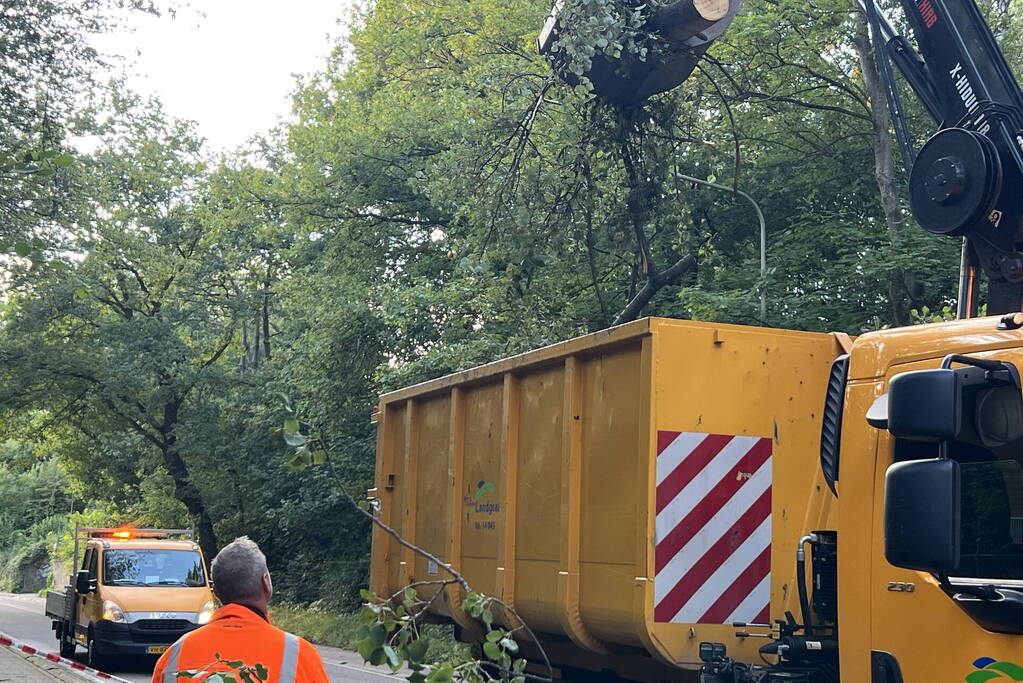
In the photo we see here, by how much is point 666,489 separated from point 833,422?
2.90ft

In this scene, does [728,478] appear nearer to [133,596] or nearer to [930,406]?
[930,406]

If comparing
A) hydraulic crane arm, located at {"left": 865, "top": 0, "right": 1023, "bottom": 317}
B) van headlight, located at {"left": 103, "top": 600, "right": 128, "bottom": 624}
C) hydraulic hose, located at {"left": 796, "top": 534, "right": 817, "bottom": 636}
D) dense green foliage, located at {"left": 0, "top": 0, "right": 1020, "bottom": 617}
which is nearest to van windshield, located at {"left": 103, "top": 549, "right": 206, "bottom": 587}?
van headlight, located at {"left": 103, "top": 600, "right": 128, "bottom": 624}

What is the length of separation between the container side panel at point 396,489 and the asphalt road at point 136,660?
2.44 feet

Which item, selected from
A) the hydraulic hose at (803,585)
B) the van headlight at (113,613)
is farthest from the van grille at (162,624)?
the hydraulic hose at (803,585)

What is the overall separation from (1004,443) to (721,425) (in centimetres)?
159

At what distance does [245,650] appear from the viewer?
338 cm

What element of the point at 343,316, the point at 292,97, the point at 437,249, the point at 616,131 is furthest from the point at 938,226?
the point at 292,97

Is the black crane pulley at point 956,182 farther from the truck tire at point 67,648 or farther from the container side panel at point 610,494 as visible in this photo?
the truck tire at point 67,648

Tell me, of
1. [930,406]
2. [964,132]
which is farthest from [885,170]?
[930,406]

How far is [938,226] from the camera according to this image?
20.1 ft

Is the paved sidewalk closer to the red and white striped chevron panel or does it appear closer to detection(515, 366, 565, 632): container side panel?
detection(515, 366, 565, 632): container side panel

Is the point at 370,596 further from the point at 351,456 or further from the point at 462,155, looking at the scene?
the point at 351,456

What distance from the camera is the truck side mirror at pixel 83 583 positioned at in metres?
17.5

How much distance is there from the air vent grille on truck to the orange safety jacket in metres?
2.19
